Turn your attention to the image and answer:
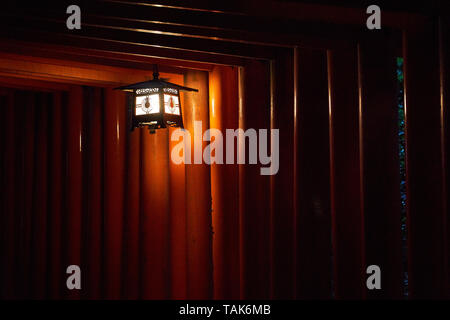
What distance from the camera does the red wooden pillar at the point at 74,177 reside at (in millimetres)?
7730

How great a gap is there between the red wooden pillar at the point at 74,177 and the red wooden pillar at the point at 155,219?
1.31m

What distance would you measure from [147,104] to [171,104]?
299 mm

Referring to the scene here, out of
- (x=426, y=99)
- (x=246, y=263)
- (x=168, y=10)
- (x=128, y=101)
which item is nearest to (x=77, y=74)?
(x=128, y=101)

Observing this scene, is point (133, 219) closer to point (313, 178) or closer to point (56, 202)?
point (56, 202)

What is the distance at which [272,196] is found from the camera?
16.8 ft

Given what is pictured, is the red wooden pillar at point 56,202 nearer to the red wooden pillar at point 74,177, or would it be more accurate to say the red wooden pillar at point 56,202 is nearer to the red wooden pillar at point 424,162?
the red wooden pillar at point 74,177

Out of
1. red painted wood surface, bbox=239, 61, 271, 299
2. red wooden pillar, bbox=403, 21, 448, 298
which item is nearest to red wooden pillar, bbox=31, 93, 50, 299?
red painted wood surface, bbox=239, 61, 271, 299

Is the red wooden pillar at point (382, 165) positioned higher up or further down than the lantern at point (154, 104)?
further down

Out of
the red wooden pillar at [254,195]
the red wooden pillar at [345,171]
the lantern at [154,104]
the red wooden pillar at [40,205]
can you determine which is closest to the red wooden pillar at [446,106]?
the red wooden pillar at [345,171]

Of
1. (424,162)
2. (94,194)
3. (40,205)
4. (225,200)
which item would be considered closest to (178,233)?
(225,200)

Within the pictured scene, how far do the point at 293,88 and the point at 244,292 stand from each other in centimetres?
241

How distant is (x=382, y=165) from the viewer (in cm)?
404

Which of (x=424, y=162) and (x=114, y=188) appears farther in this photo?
(x=114, y=188)

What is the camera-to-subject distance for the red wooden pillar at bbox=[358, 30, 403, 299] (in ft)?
13.2
